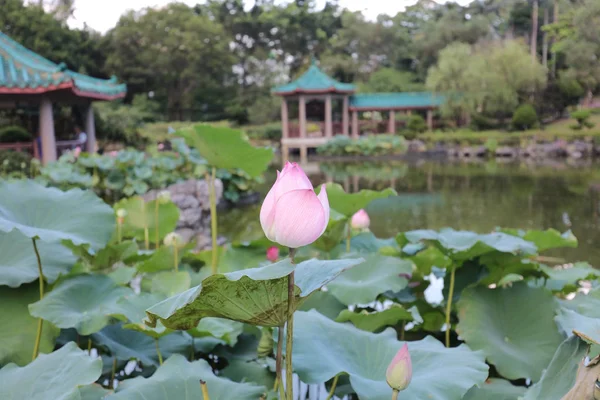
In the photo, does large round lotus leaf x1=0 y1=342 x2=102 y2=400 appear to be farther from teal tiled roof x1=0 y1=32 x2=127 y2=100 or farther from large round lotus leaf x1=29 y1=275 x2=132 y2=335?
teal tiled roof x1=0 y1=32 x2=127 y2=100

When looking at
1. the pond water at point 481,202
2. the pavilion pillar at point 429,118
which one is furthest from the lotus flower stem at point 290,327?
the pavilion pillar at point 429,118

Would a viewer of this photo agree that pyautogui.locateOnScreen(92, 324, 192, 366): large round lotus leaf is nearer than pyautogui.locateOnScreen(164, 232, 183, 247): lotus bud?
Yes

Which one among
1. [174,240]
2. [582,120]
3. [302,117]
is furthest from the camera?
[302,117]

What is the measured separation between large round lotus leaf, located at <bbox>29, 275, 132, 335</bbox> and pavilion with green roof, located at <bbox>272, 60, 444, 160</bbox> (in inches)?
492

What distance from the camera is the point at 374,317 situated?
0.94m

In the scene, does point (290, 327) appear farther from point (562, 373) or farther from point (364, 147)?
point (364, 147)

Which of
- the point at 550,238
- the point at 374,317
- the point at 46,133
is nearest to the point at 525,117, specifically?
the point at 46,133

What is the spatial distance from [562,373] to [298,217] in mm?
317

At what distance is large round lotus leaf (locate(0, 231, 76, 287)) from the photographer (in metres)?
0.88

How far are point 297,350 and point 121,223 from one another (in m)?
1.11

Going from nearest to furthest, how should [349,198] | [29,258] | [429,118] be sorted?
[29,258], [349,198], [429,118]

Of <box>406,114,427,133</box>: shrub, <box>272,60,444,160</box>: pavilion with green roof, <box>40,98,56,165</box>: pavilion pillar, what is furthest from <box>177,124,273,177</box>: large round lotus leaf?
<box>406,114,427,133</box>: shrub

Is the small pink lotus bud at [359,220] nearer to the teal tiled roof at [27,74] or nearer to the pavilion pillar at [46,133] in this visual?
the teal tiled roof at [27,74]

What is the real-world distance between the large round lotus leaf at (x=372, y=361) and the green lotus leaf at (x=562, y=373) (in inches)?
4.8
